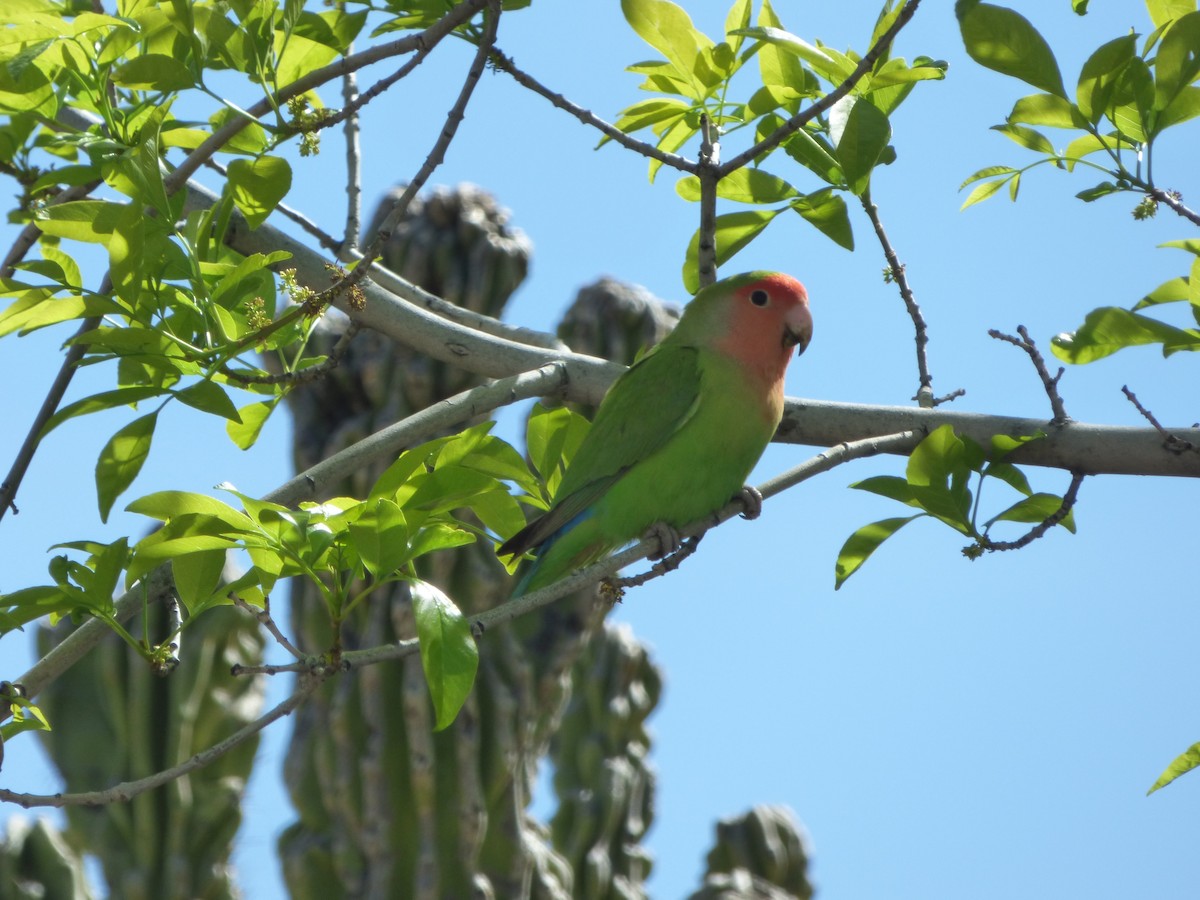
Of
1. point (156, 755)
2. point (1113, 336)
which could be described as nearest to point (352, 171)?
point (1113, 336)

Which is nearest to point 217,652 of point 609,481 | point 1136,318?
point 609,481

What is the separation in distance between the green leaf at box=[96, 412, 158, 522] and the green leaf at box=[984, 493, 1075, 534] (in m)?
1.98

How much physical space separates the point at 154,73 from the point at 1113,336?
2.28 m

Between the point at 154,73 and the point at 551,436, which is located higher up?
the point at 154,73

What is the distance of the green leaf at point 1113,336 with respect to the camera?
2.78 meters

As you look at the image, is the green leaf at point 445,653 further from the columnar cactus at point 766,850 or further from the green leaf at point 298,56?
the columnar cactus at point 766,850

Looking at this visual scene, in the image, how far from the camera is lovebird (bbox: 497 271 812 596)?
347 cm

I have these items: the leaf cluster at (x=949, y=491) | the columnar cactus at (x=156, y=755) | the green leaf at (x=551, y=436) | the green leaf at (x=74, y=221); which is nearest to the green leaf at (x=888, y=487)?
the leaf cluster at (x=949, y=491)

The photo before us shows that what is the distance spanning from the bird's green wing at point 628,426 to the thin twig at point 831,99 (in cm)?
84

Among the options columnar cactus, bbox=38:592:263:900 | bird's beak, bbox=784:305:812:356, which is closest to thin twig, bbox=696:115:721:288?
bird's beak, bbox=784:305:812:356

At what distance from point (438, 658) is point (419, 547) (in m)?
0.30

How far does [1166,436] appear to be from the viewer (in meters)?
2.89

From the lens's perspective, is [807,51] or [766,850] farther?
[766,850]

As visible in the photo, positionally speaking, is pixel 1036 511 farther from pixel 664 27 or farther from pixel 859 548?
pixel 664 27
